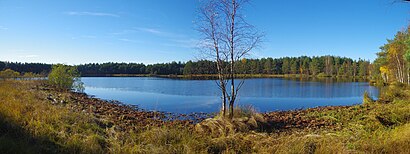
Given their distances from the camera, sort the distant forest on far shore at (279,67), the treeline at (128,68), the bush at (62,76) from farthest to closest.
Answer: the treeline at (128,68)
the distant forest on far shore at (279,67)
the bush at (62,76)

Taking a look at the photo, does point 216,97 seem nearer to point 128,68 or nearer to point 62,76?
point 62,76

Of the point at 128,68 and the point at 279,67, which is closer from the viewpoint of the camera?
the point at 279,67

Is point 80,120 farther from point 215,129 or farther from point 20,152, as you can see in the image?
point 215,129

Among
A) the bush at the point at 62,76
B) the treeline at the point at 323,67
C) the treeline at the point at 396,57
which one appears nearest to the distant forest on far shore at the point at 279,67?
the treeline at the point at 323,67

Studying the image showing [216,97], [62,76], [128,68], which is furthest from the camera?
[128,68]

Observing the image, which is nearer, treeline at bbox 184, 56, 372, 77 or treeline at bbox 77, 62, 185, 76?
treeline at bbox 184, 56, 372, 77

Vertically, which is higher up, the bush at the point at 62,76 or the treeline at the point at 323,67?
the treeline at the point at 323,67

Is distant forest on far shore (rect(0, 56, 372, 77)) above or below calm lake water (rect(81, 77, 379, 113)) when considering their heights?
above

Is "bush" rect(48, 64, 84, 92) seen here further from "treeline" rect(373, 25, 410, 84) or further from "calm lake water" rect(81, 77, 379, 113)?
"treeline" rect(373, 25, 410, 84)

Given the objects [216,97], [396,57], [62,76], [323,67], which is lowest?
[216,97]

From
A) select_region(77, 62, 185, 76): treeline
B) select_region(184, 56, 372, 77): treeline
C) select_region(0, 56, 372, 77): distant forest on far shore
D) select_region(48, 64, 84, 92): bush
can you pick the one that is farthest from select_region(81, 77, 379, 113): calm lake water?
select_region(77, 62, 185, 76): treeline

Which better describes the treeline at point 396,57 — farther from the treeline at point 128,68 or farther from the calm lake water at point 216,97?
the treeline at point 128,68

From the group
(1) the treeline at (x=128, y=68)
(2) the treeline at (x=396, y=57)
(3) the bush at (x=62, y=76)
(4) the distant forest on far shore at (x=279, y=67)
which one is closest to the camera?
(3) the bush at (x=62, y=76)

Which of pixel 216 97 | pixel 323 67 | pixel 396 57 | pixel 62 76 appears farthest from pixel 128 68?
pixel 396 57
